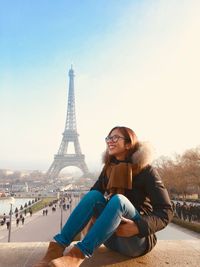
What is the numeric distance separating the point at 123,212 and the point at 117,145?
649mm

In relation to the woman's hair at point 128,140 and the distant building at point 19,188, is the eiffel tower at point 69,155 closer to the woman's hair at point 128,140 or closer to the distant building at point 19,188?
the distant building at point 19,188

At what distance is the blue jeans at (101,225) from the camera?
218 centimetres

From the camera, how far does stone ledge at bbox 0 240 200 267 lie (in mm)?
2396

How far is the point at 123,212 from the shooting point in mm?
2256

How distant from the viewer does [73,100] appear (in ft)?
260

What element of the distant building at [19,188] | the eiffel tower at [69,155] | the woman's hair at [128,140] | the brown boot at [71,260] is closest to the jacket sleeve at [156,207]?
the woman's hair at [128,140]

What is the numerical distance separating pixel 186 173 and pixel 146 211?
28.0m

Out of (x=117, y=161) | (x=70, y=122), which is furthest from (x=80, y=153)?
(x=117, y=161)

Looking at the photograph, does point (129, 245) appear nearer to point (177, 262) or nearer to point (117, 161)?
point (177, 262)

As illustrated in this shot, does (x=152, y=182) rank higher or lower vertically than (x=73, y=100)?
lower

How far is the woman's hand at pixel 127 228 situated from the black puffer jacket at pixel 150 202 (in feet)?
0.10

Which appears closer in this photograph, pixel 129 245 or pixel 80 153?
pixel 129 245

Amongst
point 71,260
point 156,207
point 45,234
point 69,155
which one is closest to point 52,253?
point 71,260

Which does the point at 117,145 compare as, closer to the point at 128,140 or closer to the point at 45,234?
the point at 128,140
